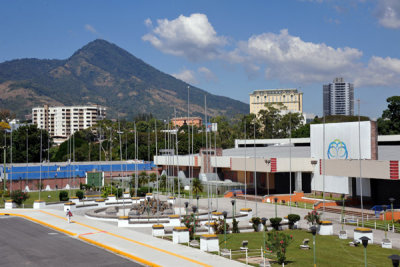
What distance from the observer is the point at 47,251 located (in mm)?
29562

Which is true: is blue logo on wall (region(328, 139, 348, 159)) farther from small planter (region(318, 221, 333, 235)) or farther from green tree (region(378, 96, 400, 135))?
green tree (region(378, 96, 400, 135))

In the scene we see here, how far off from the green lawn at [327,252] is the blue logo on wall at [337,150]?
22574mm

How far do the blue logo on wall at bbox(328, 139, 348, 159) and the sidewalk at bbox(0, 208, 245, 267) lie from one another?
29359 mm

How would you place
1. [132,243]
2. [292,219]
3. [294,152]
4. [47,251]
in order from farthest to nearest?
[294,152], [292,219], [132,243], [47,251]

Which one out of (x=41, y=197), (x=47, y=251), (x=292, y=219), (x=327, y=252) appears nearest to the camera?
(x=327, y=252)

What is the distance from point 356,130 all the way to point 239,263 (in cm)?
3492

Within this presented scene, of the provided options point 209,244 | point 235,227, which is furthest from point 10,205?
point 209,244

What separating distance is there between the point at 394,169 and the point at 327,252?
21570 mm

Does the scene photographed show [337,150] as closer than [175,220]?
No

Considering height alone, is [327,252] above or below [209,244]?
below

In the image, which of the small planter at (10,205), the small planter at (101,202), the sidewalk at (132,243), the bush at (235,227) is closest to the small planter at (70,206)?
the sidewalk at (132,243)

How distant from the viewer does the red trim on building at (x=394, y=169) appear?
1841 inches

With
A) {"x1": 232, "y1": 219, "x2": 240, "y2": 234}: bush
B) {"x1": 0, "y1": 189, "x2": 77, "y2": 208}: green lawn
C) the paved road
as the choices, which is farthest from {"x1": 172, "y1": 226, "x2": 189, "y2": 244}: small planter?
{"x1": 0, "y1": 189, "x2": 77, "y2": 208}: green lawn

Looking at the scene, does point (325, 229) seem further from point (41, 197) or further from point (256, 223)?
point (41, 197)
